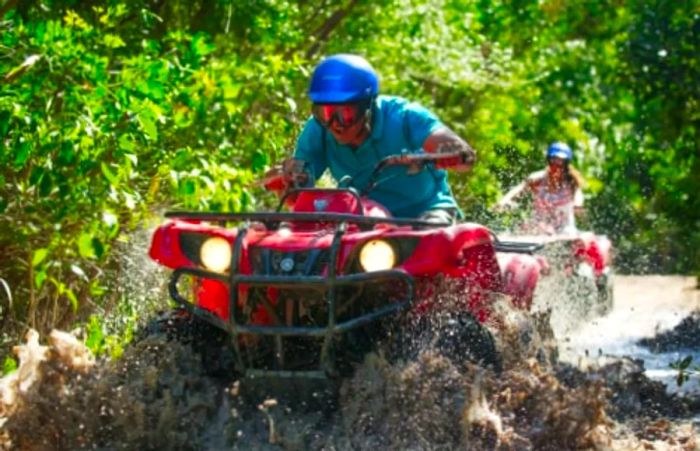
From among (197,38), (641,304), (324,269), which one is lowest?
(641,304)

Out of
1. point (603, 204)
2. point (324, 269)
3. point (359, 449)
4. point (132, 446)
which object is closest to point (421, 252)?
point (324, 269)

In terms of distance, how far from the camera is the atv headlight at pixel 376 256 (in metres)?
6.08

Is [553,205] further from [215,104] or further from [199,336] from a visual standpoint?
[199,336]

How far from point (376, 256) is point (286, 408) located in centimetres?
71

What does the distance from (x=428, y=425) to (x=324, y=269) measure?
0.77 meters

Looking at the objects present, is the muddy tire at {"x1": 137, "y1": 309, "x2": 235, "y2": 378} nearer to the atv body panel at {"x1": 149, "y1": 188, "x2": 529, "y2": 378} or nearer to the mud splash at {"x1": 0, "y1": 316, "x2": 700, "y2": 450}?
the mud splash at {"x1": 0, "y1": 316, "x2": 700, "y2": 450}

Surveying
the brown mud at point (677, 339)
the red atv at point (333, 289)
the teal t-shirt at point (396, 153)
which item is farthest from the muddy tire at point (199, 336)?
the brown mud at point (677, 339)

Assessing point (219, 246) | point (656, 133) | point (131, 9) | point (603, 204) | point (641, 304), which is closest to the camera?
point (219, 246)

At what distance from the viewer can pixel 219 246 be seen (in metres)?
6.30

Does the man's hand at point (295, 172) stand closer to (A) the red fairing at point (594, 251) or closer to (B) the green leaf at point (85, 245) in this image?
(B) the green leaf at point (85, 245)

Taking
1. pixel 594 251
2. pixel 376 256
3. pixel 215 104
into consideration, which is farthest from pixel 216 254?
pixel 594 251

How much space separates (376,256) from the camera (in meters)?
6.09

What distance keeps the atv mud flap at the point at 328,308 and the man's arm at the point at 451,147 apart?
906 millimetres

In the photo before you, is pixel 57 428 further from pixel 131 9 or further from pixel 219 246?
pixel 131 9
